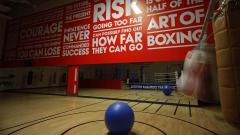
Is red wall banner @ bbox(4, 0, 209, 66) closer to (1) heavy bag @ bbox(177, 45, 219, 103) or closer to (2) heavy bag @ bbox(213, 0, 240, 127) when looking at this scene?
(1) heavy bag @ bbox(177, 45, 219, 103)

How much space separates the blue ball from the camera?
1576 mm

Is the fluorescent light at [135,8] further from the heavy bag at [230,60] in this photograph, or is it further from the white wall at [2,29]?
the white wall at [2,29]

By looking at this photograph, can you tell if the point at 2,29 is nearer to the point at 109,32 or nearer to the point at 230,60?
the point at 109,32

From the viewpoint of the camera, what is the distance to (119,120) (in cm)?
157

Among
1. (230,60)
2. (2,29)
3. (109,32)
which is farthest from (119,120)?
(2,29)

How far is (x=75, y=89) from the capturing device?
5.17 meters

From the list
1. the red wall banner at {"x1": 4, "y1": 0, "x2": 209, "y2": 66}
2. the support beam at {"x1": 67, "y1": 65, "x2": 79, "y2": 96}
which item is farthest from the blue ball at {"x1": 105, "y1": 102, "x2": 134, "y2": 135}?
the support beam at {"x1": 67, "y1": 65, "x2": 79, "y2": 96}

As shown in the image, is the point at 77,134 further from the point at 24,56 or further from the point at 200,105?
the point at 24,56

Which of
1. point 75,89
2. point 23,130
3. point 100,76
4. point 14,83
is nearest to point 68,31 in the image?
point 75,89

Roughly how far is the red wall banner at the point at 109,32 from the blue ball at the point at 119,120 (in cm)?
260

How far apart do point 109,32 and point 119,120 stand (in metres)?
3.75

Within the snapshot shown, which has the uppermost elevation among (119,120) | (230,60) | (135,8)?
(135,8)

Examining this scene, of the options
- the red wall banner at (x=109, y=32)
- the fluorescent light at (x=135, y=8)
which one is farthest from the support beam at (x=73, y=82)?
the fluorescent light at (x=135, y=8)

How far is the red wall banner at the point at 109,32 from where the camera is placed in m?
3.72
